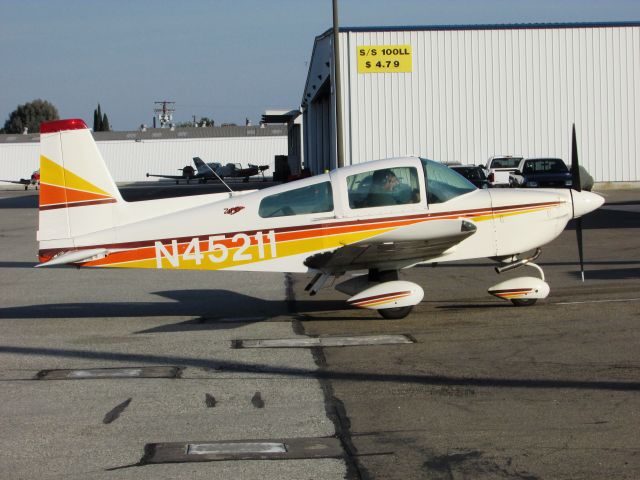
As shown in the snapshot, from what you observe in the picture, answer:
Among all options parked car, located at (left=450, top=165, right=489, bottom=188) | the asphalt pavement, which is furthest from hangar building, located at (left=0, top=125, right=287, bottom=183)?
the asphalt pavement

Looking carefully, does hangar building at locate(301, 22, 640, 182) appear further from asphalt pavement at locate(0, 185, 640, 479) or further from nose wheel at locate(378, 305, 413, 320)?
nose wheel at locate(378, 305, 413, 320)

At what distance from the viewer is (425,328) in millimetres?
10398

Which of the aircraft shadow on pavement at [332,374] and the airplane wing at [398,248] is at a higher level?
the airplane wing at [398,248]

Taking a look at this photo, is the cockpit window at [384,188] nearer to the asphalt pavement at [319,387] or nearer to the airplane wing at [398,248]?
the airplane wing at [398,248]

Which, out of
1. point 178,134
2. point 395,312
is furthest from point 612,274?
point 178,134

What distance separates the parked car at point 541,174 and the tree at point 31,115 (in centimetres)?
15130

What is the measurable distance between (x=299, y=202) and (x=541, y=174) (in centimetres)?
2392

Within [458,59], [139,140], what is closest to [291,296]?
[458,59]

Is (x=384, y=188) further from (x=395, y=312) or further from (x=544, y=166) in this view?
(x=544, y=166)

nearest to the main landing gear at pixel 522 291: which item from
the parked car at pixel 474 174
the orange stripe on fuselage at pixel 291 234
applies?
the orange stripe on fuselage at pixel 291 234

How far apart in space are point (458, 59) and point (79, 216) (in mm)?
33372

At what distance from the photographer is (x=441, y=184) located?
11.2 m

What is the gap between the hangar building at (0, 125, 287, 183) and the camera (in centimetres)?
10200

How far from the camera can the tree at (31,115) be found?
173125mm
